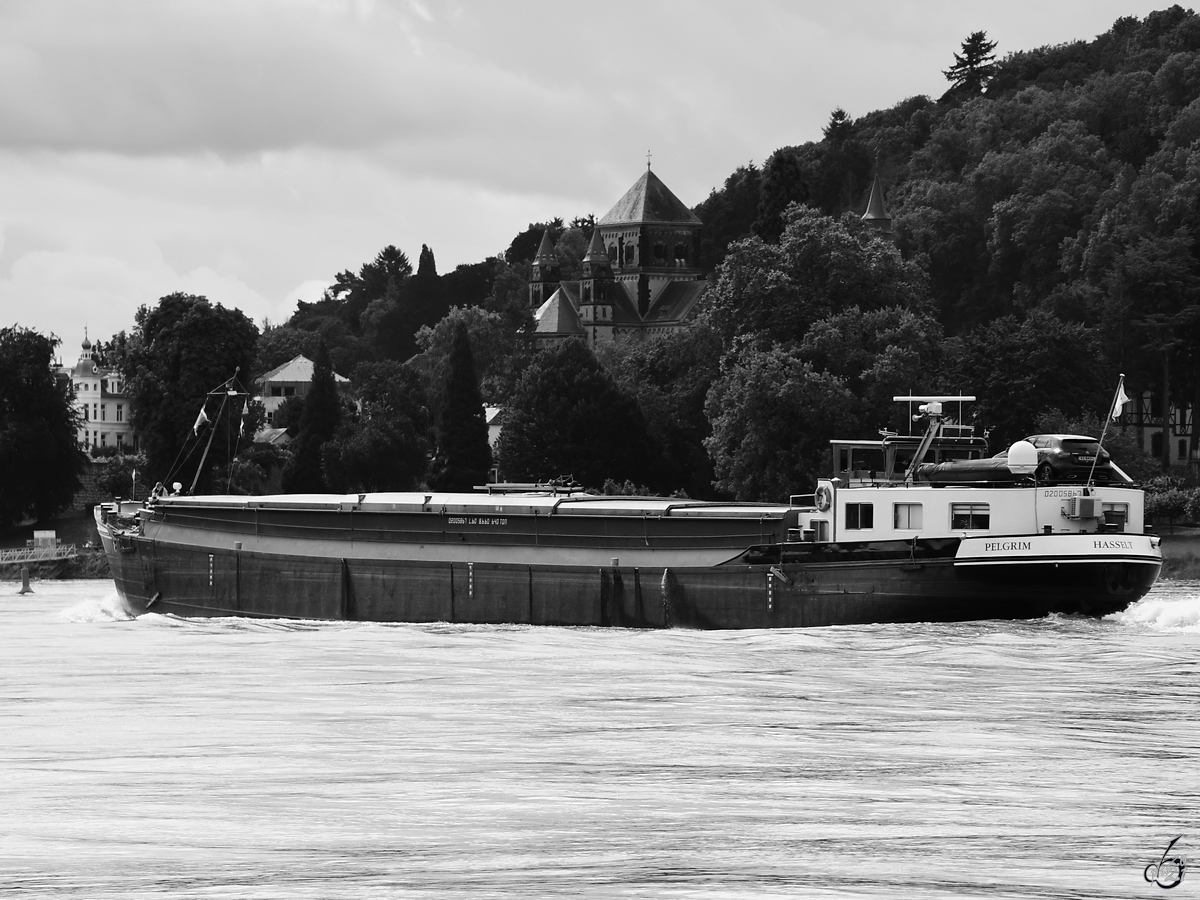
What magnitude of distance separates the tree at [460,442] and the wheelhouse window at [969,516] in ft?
291

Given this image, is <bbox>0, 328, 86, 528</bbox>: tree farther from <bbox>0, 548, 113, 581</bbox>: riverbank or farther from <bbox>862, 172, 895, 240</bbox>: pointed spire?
<bbox>862, 172, 895, 240</bbox>: pointed spire

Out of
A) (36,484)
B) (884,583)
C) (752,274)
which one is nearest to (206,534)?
(884,583)

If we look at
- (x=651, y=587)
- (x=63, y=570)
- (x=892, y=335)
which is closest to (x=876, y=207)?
(x=892, y=335)

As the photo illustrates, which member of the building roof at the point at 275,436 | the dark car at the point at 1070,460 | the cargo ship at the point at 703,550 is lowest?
the cargo ship at the point at 703,550

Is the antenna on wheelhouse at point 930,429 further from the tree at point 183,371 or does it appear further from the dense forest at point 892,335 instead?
the tree at point 183,371

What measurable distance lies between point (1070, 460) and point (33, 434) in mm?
97208

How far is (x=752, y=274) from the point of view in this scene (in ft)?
361

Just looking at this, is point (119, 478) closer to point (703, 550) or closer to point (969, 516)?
point (703, 550)

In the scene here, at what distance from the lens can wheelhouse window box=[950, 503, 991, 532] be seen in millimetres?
50406

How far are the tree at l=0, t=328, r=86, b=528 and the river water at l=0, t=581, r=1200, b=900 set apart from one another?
83.9 metres

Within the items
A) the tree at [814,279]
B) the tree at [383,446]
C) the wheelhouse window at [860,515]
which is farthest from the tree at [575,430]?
the wheelhouse window at [860,515]

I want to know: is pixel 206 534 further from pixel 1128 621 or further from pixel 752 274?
pixel 752 274

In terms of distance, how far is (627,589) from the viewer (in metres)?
55.9

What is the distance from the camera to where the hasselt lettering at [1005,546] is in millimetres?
48750
